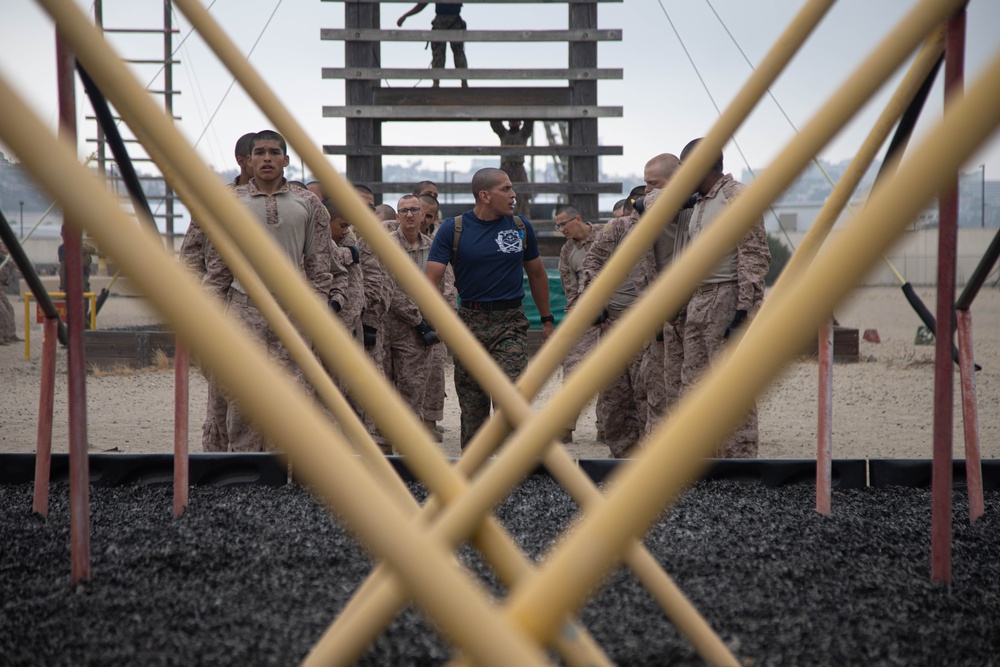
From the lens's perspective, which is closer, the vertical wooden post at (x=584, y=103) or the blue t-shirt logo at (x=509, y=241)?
the blue t-shirt logo at (x=509, y=241)

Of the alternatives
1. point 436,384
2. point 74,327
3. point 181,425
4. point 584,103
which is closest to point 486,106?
point 584,103

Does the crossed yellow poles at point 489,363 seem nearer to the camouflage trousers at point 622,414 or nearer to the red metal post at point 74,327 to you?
the red metal post at point 74,327

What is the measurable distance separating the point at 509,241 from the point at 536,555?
9.48ft

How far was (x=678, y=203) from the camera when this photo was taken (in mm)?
1833

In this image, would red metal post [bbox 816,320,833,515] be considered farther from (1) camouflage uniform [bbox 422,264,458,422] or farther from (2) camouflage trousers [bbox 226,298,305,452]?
(1) camouflage uniform [bbox 422,264,458,422]

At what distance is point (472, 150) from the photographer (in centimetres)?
1373

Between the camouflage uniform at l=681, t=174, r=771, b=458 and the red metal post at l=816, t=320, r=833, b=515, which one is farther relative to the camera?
the camouflage uniform at l=681, t=174, r=771, b=458

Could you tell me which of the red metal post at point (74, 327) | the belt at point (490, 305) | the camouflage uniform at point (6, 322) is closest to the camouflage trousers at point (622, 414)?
the belt at point (490, 305)

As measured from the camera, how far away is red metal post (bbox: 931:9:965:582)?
2.21 meters

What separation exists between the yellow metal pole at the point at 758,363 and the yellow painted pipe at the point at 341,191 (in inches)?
31.0

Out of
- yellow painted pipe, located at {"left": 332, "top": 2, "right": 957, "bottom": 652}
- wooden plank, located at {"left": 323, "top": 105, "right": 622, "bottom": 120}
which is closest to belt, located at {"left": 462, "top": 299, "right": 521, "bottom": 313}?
yellow painted pipe, located at {"left": 332, "top": 2, "right": 957, "bottom": 652}

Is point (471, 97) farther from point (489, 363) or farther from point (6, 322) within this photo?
point (489, 363)

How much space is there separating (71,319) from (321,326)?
1408 mm

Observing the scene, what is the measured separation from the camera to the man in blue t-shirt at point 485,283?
215 inches
